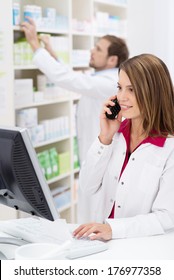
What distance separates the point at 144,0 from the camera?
18.3 feet

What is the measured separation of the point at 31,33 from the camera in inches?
144

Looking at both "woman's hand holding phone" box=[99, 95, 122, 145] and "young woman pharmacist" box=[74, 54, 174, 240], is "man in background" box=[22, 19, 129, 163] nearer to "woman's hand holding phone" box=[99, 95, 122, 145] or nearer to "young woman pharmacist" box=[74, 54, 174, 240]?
"woman's hand holding phone" box=[99, 95, 122, 145]

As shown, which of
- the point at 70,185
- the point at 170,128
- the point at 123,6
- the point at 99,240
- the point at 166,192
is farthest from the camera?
the point at 123,6

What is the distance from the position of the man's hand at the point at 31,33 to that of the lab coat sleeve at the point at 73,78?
0.09 meters

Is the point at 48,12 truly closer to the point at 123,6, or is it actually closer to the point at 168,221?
the point at 123,6

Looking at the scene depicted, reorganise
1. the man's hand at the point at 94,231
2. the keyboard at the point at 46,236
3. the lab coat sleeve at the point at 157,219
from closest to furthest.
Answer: the keyboard at the point at 46,236, the man's hand at the point at 94,231, the lab coat sleeve at the point at 157,219

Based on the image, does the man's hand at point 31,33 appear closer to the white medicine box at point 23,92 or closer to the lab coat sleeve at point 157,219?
the white medicine box at point 23,92

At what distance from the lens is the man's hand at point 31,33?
3652mm

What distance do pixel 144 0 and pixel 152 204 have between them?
3.93 metres

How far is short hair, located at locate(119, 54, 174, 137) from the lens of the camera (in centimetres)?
212


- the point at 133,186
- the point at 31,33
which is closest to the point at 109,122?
the point at 133,186

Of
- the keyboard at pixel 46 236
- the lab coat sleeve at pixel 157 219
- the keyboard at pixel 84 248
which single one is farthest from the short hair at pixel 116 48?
the keyboard at pixel 84 248

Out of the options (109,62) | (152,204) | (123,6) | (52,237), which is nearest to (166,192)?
(152,204)

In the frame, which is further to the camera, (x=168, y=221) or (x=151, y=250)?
(x=168, y=221)
